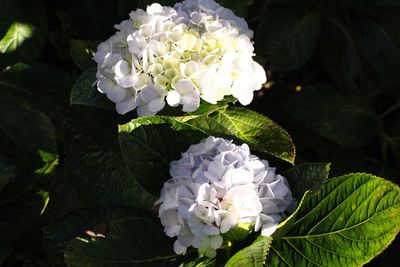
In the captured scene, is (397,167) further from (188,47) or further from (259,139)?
(188,47)

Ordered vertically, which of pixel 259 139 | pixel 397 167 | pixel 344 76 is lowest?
pixel 397 167

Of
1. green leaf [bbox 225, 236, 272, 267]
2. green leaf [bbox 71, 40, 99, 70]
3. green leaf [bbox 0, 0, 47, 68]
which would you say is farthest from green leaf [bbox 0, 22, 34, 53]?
green leaf [bbox 225, 236, 272, 267]

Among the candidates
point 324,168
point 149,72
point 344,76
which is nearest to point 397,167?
point 344,76

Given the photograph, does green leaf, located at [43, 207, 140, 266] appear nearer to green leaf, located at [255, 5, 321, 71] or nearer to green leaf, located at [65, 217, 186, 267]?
green leaf, located at [65, 217, 186, 267]

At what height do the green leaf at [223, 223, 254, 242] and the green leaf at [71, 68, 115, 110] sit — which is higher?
the green leaf at [71, 68, 115, 110]

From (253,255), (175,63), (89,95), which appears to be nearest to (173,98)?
(175,63)

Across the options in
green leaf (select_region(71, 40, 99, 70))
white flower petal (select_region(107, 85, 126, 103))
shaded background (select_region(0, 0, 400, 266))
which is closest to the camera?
white flower petal (select_region(107, 85, 126, 103))

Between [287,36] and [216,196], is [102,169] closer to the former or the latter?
[216,196]
